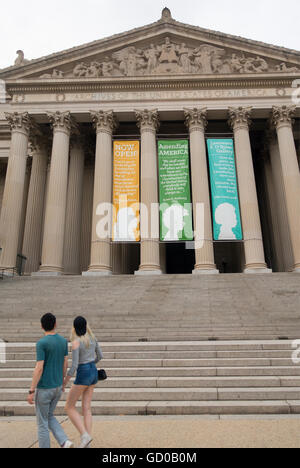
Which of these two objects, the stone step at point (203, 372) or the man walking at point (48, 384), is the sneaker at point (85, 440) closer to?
the man walking at point (48, 384)

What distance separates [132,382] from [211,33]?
25051 mm

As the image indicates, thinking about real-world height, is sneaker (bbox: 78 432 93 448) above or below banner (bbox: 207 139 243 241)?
below

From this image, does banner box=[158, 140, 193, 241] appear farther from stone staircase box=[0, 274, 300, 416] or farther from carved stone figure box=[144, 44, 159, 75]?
carved stone figure box=[144, 44, 159, 75]

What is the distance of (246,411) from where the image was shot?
5.29 m

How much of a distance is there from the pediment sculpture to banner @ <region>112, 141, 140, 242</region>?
6.30 meters

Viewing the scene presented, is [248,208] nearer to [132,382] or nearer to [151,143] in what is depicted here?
[151,143]

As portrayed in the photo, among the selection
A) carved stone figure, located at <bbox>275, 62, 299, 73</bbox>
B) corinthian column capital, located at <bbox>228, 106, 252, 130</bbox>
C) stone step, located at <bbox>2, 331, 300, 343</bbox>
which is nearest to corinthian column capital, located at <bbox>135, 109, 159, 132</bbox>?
corinthian column capital, located at <bbox>228, 106, 252, 130</bbox>

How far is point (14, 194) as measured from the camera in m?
21.0

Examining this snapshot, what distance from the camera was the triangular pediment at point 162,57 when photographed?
75.6 feet

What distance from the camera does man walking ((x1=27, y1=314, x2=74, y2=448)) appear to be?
3518 millimetres

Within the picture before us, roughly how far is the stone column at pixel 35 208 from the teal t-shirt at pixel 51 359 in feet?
65.2

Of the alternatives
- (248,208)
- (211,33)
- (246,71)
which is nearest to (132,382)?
(248,208)

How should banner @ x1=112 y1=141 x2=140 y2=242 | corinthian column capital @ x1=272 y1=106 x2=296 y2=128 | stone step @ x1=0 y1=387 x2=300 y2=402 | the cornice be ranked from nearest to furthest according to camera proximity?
→ 1. stone step @ x1=0 y1=387 x2=300 y2=402
2. banner @ x1=112 y1=141 x2=140 y2=242
3. corinthian column capital @ x1=272 y1=106 x2=296 y2=128
4. the cornice

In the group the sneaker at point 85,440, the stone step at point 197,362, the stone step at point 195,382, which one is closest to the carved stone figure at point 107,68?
the stone step at point 197,362
